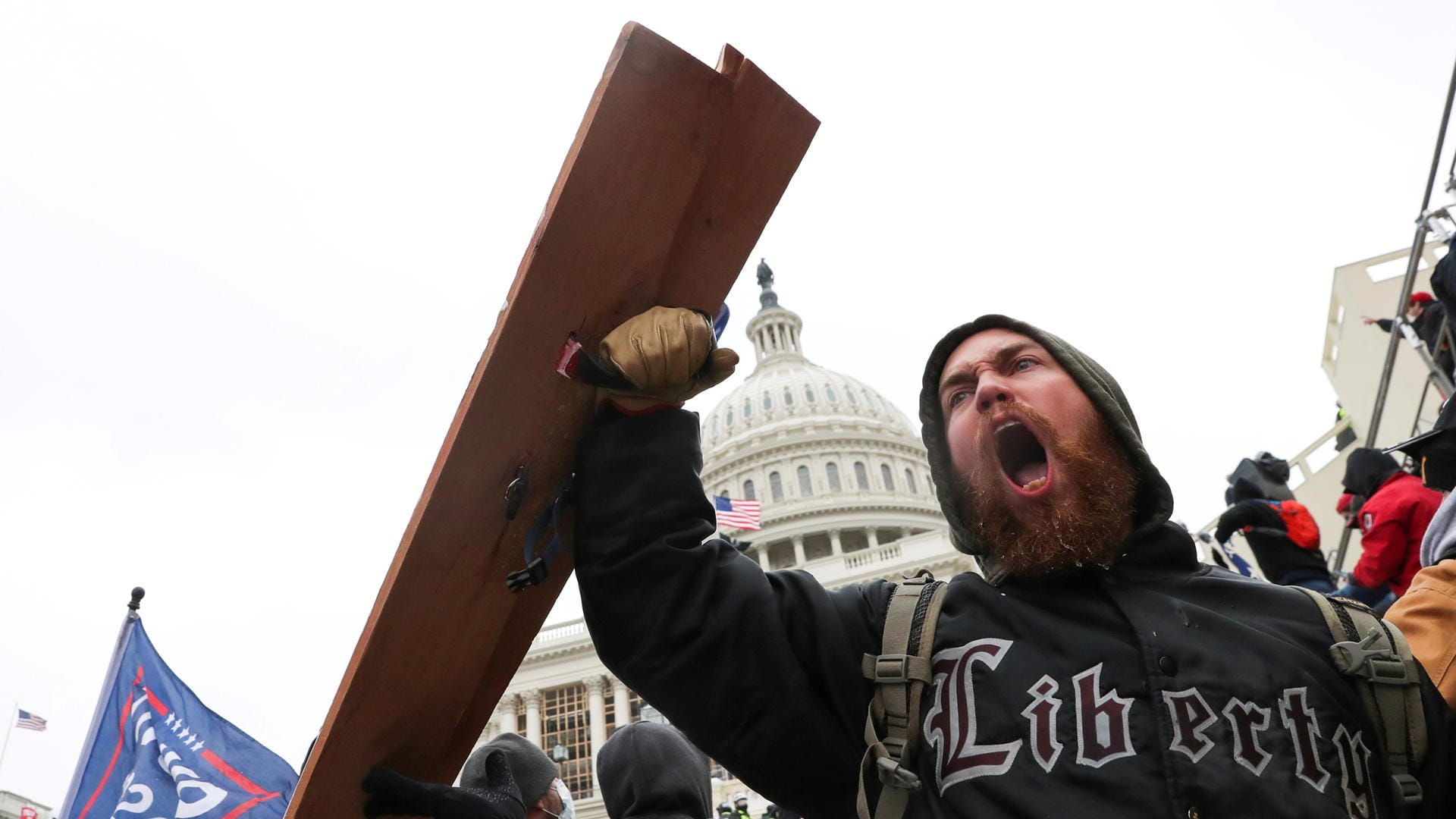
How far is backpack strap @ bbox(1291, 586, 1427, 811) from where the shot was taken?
1603 mm

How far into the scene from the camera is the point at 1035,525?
182 centimetres

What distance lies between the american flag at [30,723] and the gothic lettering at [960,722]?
95.6 feet

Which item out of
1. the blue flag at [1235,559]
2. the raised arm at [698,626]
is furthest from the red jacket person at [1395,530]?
the raised arm at [698,626]

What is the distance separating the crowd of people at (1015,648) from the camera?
157cm

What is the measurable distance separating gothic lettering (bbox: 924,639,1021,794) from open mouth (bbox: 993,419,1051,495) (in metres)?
0.36

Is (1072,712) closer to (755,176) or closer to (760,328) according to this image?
(755,176)

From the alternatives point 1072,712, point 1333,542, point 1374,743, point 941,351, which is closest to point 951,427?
point 941,351

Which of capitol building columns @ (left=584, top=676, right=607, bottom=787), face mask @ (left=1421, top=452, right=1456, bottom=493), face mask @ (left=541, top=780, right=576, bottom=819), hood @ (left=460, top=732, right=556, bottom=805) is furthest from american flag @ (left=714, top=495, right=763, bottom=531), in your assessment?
face mask @ (left=1421, top=452, right=1456, bottom=493)

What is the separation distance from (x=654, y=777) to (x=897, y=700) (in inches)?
73.1

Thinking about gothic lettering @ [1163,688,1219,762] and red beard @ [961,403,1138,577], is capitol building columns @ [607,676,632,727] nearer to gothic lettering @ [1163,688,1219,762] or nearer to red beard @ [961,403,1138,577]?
red beard @ [961,403,1138,577]

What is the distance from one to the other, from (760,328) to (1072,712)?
7986 centimetres

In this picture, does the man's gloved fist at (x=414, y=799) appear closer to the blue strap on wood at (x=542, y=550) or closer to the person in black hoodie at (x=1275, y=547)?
the blue strap on wood at (x=542, y=550)

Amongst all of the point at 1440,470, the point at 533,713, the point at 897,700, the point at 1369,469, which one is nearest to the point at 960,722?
the point at 897,700

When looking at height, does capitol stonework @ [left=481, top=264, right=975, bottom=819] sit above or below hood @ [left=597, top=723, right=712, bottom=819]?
above
